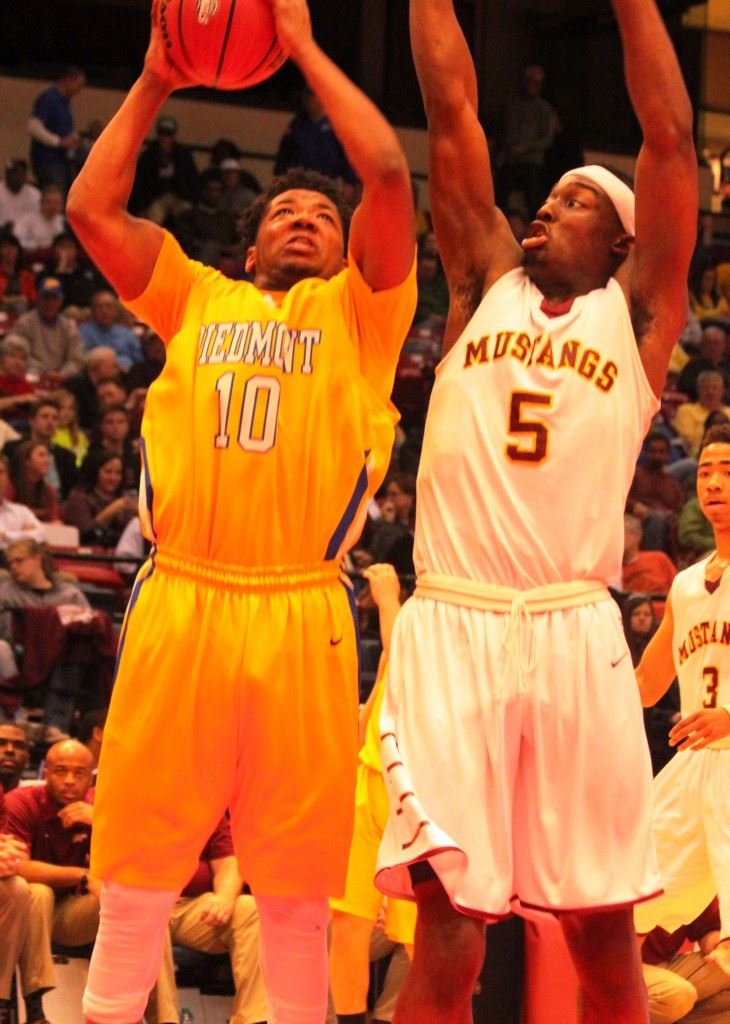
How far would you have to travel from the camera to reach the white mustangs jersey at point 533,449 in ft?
14.4

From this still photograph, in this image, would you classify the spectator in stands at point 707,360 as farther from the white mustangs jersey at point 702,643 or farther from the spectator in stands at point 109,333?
the white mustangs jersey at point 702,643

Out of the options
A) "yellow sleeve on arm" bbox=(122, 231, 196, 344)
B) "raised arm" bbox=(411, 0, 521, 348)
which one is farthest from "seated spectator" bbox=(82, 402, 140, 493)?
"raised arm" bbox=(411, 0, 521, 348)

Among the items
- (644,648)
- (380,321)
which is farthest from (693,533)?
(380,321)

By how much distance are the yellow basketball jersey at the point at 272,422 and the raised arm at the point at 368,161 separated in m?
0.08

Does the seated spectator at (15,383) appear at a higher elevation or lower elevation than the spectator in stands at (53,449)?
higher

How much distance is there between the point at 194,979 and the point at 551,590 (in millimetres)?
4130

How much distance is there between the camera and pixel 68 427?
13133 mm

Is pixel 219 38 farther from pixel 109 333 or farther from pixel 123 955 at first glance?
pixel 109 333

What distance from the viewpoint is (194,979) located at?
7859 mm

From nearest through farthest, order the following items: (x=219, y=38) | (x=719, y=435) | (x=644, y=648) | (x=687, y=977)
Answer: (x=219, y=38) → (x=719, y=435) → (x=687, y=977) → (x=644, y=648)

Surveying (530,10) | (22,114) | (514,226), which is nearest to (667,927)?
(514,226)

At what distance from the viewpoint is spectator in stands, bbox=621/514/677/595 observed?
1265cm

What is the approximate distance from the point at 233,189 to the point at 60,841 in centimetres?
1083

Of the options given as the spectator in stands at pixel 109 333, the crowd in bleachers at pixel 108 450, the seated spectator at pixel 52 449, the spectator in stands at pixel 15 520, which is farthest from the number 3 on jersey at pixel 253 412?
the spectator in stands at pixel 109 333
